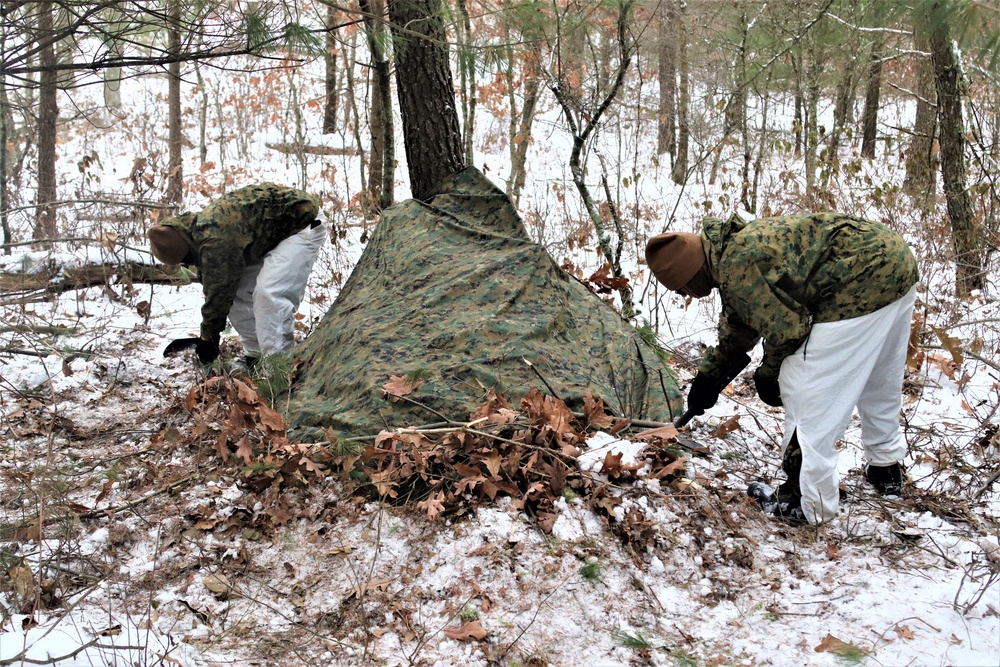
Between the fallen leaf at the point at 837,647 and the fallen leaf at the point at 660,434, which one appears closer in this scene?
the fallen leaf at the point at 837,647

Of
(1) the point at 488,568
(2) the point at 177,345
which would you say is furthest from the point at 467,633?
(2) the point at 177,345

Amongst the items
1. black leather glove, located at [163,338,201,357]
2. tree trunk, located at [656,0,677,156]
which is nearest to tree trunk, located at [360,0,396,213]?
black leather glove, located at [163,338,201,357]

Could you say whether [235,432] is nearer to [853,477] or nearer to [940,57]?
[853,477]

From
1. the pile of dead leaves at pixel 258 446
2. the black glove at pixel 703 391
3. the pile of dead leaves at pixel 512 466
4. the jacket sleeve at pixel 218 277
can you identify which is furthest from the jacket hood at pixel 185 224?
the black glove at pixel 703 391

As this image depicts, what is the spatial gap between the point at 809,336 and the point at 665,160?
11.5 meters

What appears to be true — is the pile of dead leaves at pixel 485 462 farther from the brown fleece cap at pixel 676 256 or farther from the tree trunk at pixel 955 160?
the tree trunk at pixel 955 160

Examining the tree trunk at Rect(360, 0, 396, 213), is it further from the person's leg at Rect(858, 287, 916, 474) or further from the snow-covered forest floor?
the person's leg at Rect(858, 287, 916, 474)

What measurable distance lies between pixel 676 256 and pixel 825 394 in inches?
33.7

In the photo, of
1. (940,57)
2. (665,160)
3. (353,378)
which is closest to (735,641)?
(353,378)

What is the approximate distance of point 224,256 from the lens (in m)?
4.80

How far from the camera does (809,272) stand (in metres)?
3.12

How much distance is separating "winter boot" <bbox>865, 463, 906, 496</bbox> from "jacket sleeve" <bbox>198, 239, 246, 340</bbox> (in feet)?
12.7

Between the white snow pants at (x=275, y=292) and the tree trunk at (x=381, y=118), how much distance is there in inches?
52.7

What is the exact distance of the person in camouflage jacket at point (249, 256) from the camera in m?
4.78
